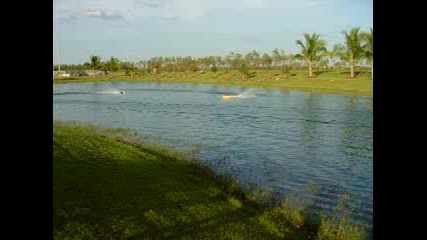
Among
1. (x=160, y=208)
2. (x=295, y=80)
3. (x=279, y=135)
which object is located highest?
(x=295, y=80)

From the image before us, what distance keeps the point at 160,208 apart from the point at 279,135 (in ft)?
46.4

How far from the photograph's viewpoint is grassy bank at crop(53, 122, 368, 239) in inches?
319

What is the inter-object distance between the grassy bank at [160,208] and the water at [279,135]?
162 centimetres

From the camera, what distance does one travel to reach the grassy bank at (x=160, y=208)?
8094 mm

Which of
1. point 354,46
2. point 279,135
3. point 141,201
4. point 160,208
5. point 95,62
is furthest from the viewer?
point 95,62

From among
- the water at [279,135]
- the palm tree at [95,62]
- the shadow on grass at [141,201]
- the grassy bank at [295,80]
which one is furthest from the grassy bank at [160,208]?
the palm tree at [95,62]

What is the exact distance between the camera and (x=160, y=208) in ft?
30.5

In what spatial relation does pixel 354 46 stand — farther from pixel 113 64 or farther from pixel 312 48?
pixel 113 64

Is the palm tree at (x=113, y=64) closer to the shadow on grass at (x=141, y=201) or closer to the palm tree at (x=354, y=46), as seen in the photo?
the palm tree at (x=354, y=46)

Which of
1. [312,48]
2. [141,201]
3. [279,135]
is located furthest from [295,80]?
[141,201]
